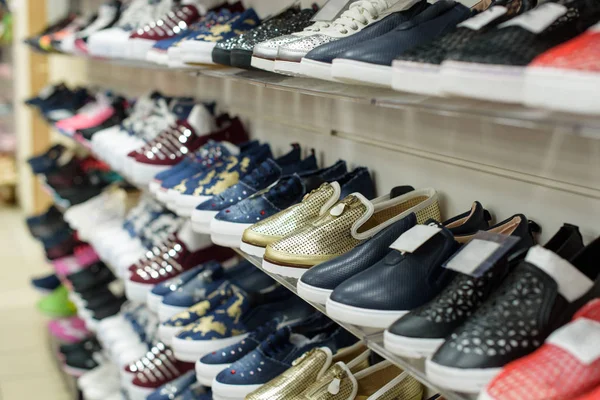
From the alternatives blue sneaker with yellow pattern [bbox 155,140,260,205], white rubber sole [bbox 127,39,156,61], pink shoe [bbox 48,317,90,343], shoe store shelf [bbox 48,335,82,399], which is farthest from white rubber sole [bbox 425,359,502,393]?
pink shoe [bbox 48,317,90,343]

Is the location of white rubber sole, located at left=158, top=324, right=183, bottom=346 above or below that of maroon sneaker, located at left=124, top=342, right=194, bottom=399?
above

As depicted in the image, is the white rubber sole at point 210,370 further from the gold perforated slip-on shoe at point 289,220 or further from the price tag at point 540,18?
the price tag at point 540,18

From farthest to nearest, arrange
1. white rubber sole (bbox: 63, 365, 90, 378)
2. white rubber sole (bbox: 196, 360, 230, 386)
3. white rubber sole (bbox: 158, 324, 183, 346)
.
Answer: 1. white rubber sole (bbox: 63, 365, 90, 378)
2. white rubber sole (bbox: 158, 324, 183, 346)
3. white rubber sole (bbox: 196, 360, 230, 386)

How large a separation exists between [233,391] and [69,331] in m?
2.19

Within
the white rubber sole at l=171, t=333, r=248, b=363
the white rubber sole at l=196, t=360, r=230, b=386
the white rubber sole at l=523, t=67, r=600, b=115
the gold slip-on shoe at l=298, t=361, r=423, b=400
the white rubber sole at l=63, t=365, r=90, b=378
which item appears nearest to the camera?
the white rubber sole at l=523, t=67, r=600, b=115

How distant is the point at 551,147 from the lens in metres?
1.28

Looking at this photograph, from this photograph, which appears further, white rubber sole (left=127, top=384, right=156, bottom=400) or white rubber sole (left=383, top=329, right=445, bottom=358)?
white rubber sole (left=127, top=384, right=156, bottom=400)

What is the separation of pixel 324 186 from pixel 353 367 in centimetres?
40

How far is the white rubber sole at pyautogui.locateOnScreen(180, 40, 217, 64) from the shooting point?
190cm

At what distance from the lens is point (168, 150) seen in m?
2.39

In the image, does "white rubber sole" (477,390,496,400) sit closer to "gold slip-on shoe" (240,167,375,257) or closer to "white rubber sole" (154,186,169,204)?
"gold slip-on shoe" (240,167,375,257)

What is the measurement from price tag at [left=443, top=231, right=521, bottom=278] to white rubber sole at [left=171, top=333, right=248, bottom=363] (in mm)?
906

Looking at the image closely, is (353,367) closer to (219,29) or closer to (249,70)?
(249,70)

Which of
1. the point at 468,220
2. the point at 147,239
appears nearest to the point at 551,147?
the point at 468,220
